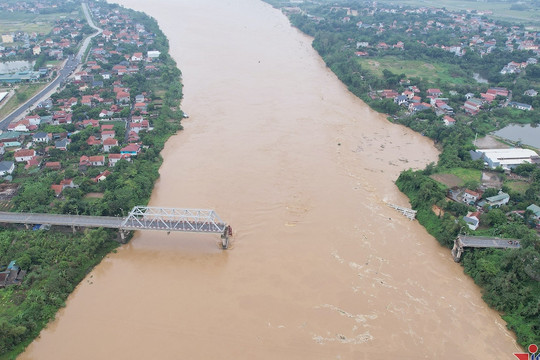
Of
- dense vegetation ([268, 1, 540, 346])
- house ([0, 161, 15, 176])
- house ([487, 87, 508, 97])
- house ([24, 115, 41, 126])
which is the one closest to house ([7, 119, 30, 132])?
house ([24, 115, 41, 126])

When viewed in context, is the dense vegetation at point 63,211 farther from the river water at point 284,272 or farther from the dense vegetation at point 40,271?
the river water at point 284,272

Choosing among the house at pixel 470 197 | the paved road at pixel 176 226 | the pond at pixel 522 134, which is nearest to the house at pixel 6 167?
the paved road at pixel 176 226

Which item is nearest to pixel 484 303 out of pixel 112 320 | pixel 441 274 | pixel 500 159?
pixel 441 274

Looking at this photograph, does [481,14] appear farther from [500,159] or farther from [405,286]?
[405,286]

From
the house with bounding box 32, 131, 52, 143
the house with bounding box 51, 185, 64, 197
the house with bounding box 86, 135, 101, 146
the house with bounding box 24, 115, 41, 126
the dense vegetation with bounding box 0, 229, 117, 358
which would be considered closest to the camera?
the dense vegetation with bounding box 0, 229, 117, 358

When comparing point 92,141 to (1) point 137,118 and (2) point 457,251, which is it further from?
(2) point 457,251

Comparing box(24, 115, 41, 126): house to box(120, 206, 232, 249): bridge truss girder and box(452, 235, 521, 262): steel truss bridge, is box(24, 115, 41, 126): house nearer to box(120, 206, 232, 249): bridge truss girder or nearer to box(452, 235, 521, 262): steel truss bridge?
box(120, 206, 232, 249): bridge truss girder

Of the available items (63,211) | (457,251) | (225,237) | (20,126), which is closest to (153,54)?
(20,126)
